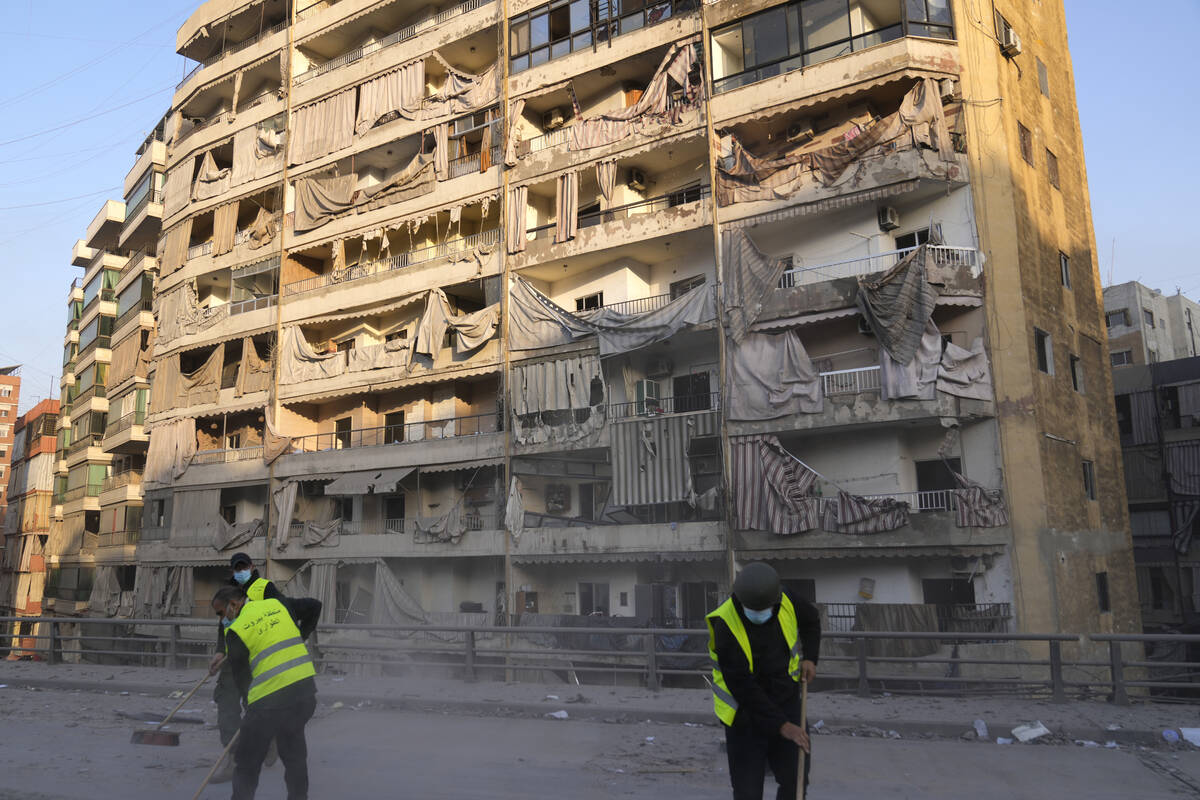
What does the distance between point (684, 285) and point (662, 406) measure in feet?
11.4

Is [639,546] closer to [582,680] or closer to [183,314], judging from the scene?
[582,680]

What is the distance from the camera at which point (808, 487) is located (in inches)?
800

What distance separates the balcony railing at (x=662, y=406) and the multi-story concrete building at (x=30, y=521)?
1525 inches

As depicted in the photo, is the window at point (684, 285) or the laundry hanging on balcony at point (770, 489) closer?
the laundry hanging on balcony at point (770, 489)

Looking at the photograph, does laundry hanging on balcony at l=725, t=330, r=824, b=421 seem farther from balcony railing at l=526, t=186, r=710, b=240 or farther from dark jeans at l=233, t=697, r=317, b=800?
dark jeans at l=233, t=697, r=317, b=800

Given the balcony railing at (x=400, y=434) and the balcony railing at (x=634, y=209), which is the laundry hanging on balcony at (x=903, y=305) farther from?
the balcony railing at (x=400, y=434)

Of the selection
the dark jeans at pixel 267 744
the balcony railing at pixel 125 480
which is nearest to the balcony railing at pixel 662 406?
the dark jeans at pixel 267 744

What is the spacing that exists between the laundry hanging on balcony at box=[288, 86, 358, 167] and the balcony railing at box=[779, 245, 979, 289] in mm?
17295

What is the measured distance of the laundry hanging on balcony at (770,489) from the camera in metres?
20.2

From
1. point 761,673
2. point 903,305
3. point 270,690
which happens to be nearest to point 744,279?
point 903,305

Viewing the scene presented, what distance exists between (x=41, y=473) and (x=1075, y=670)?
55228mm

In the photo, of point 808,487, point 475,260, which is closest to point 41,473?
point 475,260

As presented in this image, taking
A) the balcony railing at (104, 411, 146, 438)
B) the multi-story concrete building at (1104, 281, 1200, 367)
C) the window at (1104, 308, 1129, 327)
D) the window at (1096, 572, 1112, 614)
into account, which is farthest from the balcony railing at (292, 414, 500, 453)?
the window at (1104, 308, 1129, 327)

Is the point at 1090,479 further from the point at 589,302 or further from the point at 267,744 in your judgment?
the point at 267,744
